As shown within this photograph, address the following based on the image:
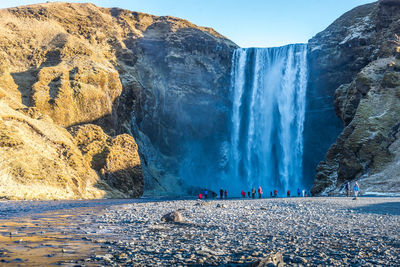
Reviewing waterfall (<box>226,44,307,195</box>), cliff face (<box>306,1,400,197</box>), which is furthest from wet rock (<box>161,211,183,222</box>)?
waterfall (<box>226,44,307,195</box>)

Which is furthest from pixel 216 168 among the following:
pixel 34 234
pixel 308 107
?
pixel 34 234

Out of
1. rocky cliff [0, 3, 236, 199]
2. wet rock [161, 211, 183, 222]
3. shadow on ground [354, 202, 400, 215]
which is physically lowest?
shadow on ground [354, 202, 400, 215]

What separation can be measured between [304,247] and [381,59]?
185ft

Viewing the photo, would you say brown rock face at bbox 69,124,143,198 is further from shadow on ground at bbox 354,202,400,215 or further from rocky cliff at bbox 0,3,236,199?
shadow on ground at bbox 354,202,400,215

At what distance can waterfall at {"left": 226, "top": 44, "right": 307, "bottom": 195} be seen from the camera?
244ft

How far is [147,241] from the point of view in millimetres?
10047

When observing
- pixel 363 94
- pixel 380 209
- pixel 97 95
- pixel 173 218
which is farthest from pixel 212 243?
pixel 97 95

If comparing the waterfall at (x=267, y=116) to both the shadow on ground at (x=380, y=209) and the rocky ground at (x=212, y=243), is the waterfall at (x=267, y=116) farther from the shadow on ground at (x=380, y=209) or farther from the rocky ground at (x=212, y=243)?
the rocky ground at (x=212, y=243)

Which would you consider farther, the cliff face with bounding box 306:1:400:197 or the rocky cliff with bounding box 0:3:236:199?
the cliff face with bounding box 306:1:400:197

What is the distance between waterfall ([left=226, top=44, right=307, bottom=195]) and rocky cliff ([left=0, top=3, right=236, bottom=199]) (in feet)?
17.0

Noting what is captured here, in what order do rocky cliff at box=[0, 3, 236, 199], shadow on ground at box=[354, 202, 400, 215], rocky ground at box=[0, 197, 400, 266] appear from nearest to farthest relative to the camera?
1. rocky ground at box=[0, 197, 400, 266]
2. shadow on ground at box=[354, 202, 400, 215]
3. rocky cliff at box=[0, 3, 236, 199]

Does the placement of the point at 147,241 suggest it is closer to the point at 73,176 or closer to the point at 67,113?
the point at 73,176

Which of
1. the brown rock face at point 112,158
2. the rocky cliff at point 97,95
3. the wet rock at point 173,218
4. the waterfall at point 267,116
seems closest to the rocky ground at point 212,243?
the wet rock at point 173,218

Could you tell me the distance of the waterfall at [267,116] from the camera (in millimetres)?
74375
